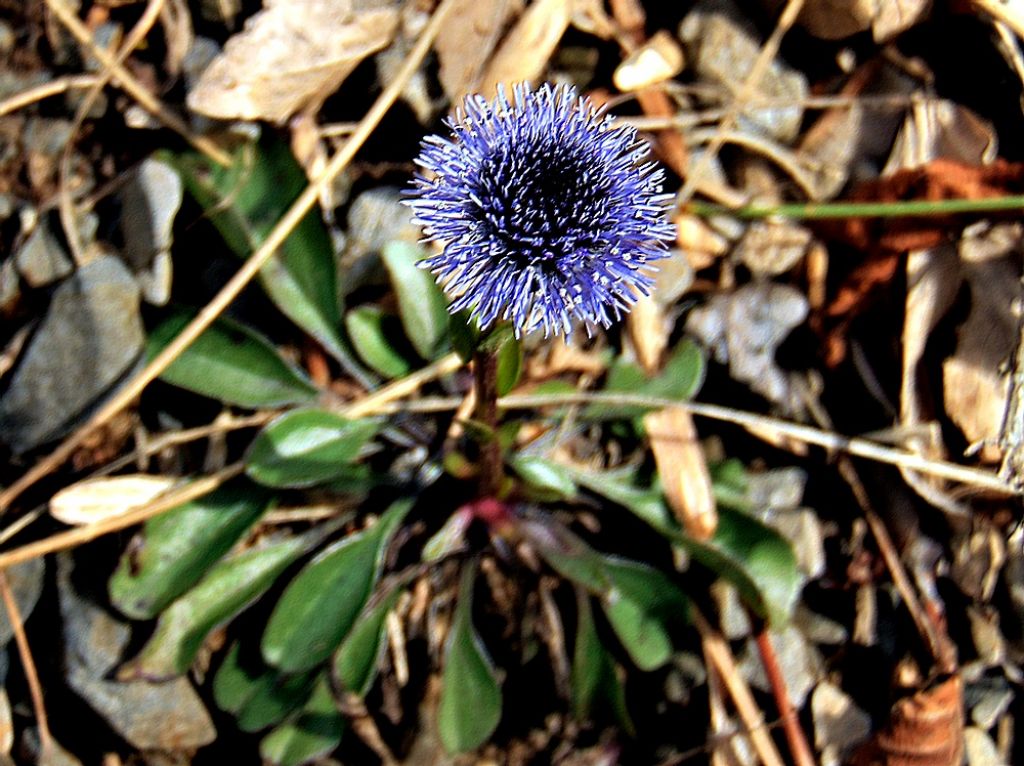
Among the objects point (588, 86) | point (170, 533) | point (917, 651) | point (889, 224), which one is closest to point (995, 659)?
point (917, 651)

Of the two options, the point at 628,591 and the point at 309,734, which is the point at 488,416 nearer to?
the point at 628,591

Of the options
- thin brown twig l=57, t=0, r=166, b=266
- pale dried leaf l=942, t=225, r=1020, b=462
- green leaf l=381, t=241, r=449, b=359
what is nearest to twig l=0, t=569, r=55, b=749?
thin brown twig l=57, t=0, r=166, b=266

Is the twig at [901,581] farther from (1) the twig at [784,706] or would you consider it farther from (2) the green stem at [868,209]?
(2) the green stem at [868,209]

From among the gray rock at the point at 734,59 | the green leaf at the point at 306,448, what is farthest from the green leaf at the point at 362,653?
the gray rock at the point at 734,59

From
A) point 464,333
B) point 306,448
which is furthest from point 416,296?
point 464,333

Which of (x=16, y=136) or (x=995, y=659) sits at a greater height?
(x=16, y=136)

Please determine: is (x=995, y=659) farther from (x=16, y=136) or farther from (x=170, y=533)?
(x=16, y=136)
